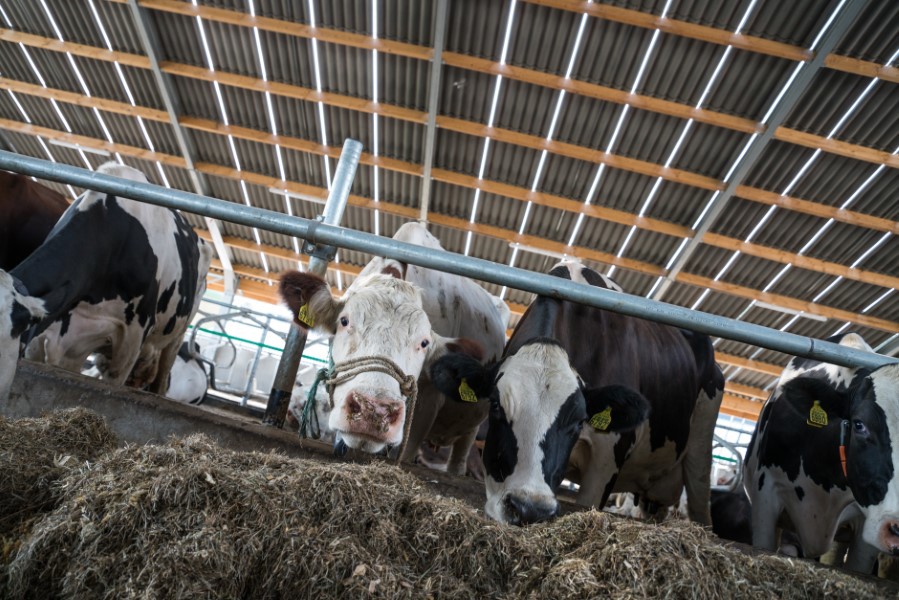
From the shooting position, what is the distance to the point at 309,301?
4.18 metres

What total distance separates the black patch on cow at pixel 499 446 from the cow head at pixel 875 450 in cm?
169

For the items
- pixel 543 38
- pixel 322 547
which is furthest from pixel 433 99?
pixel 322 547

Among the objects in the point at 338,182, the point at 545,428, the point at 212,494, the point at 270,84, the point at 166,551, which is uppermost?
the point at 270,84

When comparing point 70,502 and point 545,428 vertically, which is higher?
point 545,428

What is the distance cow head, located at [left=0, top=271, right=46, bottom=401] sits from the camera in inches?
124

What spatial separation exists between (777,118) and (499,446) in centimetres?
988

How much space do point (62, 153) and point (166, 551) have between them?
18076 mm

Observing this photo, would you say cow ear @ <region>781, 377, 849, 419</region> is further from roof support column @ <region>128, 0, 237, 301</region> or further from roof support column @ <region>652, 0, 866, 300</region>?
roof support column @ <region>128, 0, 237, 301</region>

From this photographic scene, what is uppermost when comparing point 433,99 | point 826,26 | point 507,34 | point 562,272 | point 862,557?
point 826,26

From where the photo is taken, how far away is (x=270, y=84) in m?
13.3

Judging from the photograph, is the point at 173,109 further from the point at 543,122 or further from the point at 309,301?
the point at 309,301

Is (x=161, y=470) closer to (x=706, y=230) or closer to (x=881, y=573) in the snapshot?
(x=881, y=573)

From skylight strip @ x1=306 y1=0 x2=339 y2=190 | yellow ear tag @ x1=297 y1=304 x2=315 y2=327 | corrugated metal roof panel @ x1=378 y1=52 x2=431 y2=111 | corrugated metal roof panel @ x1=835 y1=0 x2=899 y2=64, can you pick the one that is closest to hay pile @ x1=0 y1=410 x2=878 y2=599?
yellow ear tag @ x1=297 y1=304 x2=315 y2=327

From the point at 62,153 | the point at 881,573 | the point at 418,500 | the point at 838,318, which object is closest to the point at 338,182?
the point at 418,500
